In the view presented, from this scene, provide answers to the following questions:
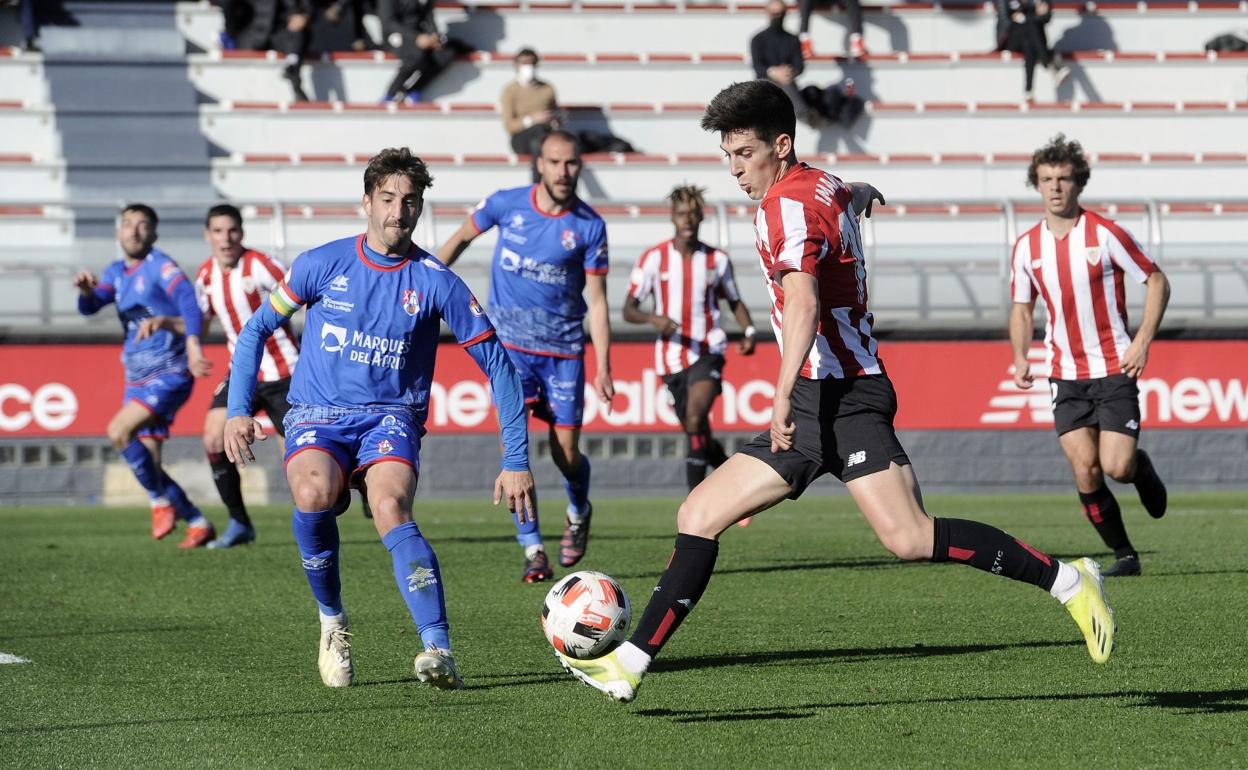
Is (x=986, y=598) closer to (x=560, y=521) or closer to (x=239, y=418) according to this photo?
(x=239, y=418)

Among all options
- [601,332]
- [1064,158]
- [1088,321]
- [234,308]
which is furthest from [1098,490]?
[234,308]

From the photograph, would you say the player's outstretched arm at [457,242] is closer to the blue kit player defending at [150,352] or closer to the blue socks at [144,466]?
the blue kit player defending at [150,352]

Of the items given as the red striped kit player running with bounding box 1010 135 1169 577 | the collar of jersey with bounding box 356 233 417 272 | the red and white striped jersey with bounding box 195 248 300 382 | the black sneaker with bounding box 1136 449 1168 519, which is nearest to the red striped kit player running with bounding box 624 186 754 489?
the red and white striped jersey with bounding box 195 248 300 382

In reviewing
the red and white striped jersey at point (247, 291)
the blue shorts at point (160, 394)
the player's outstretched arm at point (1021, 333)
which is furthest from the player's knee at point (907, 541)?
the blue shorts at point (160, 394)

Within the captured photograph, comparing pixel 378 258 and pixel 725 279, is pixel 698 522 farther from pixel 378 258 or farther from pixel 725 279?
pixel 725 279

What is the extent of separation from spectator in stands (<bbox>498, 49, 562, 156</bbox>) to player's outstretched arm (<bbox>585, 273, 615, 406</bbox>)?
10287 millimetres

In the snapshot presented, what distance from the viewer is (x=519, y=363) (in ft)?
31.1

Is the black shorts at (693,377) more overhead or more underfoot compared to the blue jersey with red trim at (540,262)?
more underfoot

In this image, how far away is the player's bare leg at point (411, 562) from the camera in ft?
18.7

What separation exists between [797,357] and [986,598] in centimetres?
353

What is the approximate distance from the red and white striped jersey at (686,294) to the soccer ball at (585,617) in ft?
21.1

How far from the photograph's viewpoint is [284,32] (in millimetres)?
20734

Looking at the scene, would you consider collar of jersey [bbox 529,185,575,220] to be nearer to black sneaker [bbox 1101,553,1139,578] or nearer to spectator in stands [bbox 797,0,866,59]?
black sneaker [bbox 1101,553,1139,578]

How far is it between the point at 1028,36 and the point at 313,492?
681 inches
